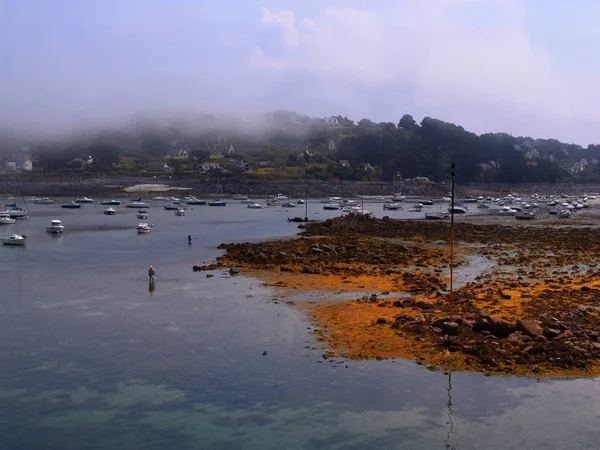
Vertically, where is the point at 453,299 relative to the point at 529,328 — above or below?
below

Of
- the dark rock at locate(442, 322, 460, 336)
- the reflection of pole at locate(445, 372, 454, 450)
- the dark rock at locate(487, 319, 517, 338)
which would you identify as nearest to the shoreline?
the dark rock at locate(442, 322, 460, 336)

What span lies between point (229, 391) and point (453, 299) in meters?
13.3

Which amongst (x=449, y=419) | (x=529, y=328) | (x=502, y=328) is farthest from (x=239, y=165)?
(x=449, y=419)

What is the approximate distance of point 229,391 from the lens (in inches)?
713

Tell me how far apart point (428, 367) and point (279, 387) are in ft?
15.3

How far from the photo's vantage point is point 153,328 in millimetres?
25266

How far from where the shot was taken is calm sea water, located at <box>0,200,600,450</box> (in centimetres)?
1527

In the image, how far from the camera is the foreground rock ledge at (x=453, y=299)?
2008cm

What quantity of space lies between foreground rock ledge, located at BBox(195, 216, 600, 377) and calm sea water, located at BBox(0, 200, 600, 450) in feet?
4.05

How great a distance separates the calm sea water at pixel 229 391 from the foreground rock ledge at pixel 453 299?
1235mm

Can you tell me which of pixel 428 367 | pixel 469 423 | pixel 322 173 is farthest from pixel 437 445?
pixel 322 173

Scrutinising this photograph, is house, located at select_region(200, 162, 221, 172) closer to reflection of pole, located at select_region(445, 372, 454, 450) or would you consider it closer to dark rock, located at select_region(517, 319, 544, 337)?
dark rock, located at select_region(517, 319, 544, 337)

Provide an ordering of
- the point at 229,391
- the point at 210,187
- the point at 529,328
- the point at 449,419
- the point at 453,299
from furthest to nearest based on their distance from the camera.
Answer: the point at 210,187, the point at 453,299, the point at 529,328, the point at 229,391, the point at 449,419

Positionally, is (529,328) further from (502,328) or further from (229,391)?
(229,391)
